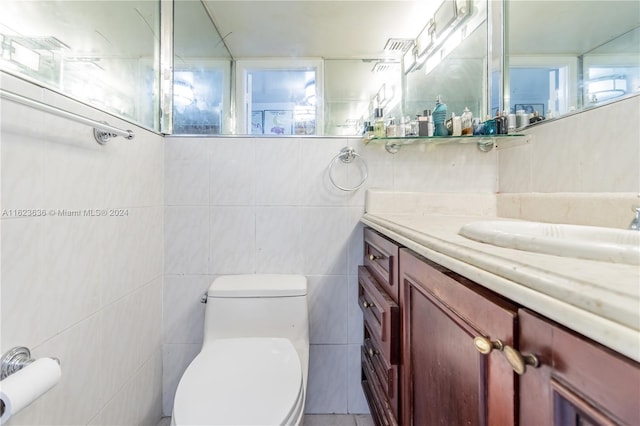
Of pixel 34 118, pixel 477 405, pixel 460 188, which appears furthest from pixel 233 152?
pixel 477 405

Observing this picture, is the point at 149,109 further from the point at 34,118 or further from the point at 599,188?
the point at 599,188

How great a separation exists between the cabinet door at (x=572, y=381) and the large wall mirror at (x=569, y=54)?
912mm

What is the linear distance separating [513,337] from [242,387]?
0.79 m

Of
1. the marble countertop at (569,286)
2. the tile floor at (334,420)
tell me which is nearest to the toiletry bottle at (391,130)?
the marble countertop at (569,286)

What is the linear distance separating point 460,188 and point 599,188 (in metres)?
0.57

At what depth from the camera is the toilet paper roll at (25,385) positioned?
0.58 meters

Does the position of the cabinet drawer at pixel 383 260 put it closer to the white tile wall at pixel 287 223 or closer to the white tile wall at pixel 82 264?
the white tile wall at pixel 287 223

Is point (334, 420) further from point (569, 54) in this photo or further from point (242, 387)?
point (569, 54)

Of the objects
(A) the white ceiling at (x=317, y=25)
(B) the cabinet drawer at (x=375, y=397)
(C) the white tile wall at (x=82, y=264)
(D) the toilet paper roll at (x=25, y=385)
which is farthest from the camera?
(A) the white ceiling at (x=317, y=25)

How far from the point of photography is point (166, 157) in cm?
144

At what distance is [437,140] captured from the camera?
55.0 inches

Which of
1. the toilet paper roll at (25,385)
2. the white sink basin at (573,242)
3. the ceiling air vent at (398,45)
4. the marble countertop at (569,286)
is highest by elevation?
the ceiling air vent at (398,45)

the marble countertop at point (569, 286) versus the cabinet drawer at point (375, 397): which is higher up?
the marble countertop at point (569, 286)

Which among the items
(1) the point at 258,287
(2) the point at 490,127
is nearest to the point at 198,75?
(1) the point at 258,287
